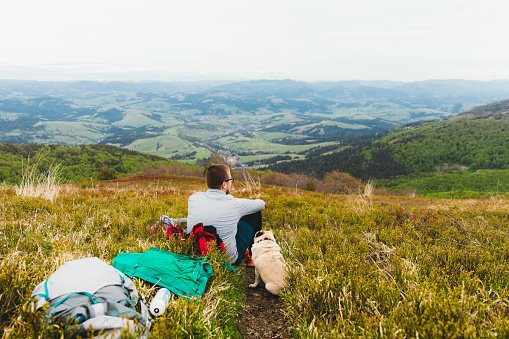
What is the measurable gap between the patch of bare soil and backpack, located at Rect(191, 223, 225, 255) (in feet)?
3.22

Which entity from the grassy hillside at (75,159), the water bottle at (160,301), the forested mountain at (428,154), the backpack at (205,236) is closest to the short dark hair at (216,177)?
the backpack at (205,236)

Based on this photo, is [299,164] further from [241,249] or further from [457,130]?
[241,249]

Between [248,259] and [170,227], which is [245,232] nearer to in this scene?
[248,259]

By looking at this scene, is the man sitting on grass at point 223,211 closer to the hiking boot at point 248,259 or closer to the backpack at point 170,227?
the hiking boot at point 248,259

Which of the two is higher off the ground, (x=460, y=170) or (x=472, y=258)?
(x=472, y=258)

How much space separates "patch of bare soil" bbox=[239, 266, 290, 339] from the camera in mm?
3074

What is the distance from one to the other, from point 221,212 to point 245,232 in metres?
0.90

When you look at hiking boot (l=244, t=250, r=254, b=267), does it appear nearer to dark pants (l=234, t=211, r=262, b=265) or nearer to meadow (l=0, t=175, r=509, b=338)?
dark pants (l=234, t=211, r=262, b=265)

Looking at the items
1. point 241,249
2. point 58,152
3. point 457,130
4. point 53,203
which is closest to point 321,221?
point 241,249

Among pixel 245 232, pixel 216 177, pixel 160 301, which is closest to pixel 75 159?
pixel 216 177

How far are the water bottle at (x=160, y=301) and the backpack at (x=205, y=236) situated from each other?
119cm

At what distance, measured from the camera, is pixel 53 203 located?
7.60 metres

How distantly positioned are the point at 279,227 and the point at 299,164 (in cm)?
13876

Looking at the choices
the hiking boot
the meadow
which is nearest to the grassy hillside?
the meadow
